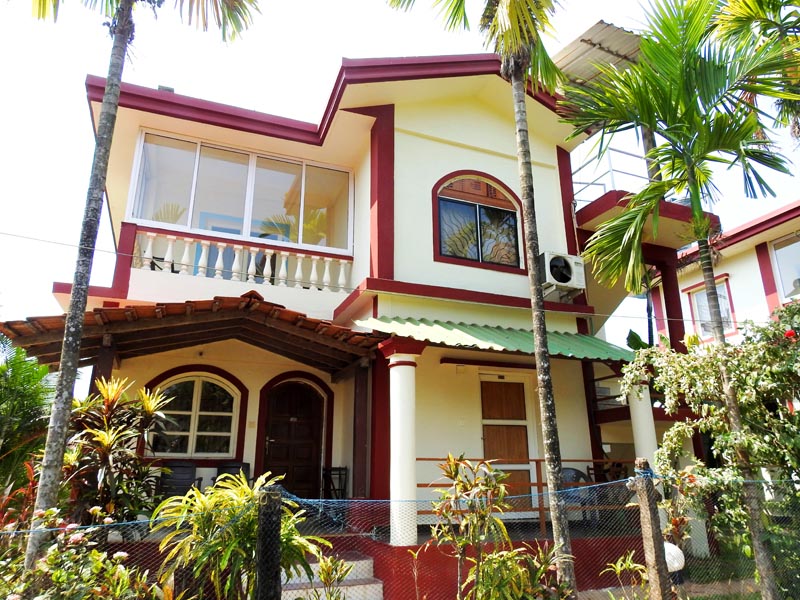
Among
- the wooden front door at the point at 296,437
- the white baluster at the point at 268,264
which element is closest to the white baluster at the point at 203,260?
the white baluster at the point at 268,264

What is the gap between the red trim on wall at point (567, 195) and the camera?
34.1ft

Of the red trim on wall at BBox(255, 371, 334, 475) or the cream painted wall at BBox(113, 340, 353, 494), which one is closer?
the cream painted wall at BBox(113, 340, 353, 494)

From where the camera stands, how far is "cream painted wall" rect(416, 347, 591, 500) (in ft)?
27.8

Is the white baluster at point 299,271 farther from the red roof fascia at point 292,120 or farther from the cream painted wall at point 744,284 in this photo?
the cream painted wall at point 744,284

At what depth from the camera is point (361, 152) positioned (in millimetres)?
10109

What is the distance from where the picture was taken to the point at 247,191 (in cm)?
974

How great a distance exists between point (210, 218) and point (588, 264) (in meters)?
7.60

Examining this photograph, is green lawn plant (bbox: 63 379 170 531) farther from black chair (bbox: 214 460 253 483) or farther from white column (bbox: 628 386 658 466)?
white column (bbox: 628 386 658 466)

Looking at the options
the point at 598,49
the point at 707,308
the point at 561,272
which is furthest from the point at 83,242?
the point at 707,308

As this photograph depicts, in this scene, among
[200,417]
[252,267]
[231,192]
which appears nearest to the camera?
[200,417]

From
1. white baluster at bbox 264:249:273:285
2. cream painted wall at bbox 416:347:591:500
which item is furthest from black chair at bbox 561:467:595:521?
white baluster at bbox 264:249:273:285

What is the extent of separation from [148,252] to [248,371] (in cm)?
253

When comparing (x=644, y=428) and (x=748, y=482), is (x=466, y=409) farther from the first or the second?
(x=748, y=482)

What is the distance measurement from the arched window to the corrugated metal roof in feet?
32.3
